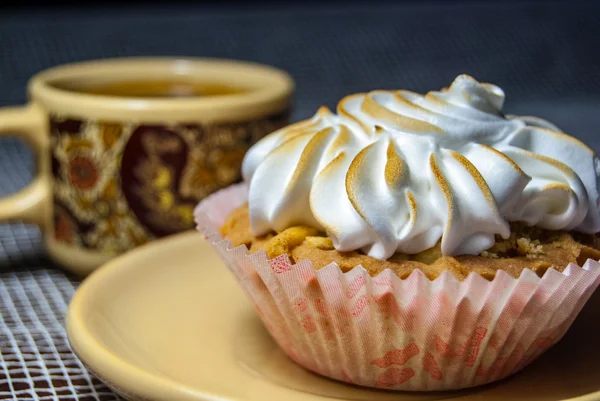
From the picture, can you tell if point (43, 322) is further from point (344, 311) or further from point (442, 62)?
point (442, 62)

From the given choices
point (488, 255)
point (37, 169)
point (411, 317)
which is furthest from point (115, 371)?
point (37, 169)

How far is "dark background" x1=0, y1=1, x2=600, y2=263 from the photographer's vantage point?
2.66 metres

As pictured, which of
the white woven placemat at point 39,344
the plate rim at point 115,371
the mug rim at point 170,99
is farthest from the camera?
the mug rim at point 170,99

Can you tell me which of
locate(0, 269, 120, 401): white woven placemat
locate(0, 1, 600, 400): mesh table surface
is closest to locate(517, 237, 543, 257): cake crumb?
locate(0, 269, 120, 401): white woven placemat

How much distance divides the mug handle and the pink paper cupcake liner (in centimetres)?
58

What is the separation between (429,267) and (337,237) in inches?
4.3

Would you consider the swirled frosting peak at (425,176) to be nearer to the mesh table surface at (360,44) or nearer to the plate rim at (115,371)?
the plate rim at (115,371)

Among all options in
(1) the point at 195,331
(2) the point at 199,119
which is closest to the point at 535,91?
(2) the point at 199,119

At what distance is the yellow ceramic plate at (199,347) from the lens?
40.3 inches

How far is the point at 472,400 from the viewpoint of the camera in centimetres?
105

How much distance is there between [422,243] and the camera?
3.36 feet

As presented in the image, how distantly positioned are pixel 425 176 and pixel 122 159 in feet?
2.11

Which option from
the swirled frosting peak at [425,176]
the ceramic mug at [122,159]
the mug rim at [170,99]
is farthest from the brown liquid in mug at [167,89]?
the swirled frosting peak at [425,176]

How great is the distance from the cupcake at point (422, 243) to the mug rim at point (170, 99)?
1.25 feet
